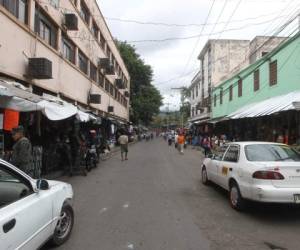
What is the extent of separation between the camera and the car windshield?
742cm

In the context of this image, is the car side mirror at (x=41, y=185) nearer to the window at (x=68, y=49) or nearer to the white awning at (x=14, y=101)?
the white awning at (x=14, y=101)

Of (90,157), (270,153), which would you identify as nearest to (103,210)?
(270,153)

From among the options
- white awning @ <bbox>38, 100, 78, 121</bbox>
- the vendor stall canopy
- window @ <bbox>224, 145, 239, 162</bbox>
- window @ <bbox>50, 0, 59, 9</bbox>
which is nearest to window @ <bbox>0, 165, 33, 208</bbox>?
the vendor stall canopy

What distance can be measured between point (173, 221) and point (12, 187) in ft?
10.8

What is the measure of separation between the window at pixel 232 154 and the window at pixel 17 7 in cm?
922

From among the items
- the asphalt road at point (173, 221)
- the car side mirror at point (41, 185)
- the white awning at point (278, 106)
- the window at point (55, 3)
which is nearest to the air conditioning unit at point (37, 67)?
the window at point (55, 3)

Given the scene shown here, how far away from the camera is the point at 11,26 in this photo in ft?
39.9

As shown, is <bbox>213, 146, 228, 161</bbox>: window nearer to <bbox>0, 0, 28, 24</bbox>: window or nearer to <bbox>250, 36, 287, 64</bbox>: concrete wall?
<bbox>0, 0, 28, 24</bbox>: window

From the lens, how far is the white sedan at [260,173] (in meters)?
6.56

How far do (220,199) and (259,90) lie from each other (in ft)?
47.4

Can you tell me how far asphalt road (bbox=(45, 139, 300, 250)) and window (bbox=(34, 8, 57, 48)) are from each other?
8103mm

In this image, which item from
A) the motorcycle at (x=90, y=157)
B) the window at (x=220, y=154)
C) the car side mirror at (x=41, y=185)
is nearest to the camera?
the car side mirror at (x=41, y=185)

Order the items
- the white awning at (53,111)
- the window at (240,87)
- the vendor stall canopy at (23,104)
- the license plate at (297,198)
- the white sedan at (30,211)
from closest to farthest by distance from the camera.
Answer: the white sedan at (30,211) < the license plate at (297,198) < the vendor stall canopy at (23,104) < the white awning at (53,111) < the window at (240,87)

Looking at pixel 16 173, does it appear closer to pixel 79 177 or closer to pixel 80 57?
pixel 79 177
